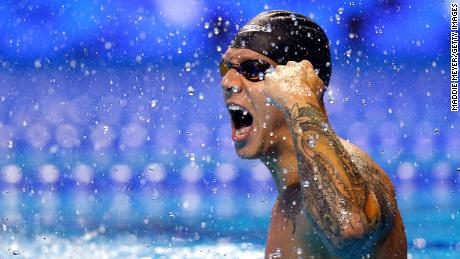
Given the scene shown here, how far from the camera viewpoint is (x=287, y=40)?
2545 millimetres

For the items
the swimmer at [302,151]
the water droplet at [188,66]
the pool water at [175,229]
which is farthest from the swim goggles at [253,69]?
the water droplet at [188,66]

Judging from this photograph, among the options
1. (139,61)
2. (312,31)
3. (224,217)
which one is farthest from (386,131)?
(312,31)

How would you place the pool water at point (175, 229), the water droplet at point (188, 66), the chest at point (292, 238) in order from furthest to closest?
1. the water droplet at point (188, 66)
2. the pool water at point (175, 229)
3. the chest at point (292, 238)

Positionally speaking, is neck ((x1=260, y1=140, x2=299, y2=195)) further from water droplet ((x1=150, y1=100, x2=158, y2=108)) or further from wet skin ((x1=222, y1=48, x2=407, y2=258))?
water droplet ((x1=150, y1=100, x2=158, y2=108))

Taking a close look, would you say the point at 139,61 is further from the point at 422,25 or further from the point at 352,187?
the point at 352,187

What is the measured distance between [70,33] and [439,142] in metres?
5.62

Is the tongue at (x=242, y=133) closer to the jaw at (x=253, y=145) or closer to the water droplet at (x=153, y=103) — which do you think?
the jaw at (x=253, y=145)

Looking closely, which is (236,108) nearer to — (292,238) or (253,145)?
(253,145)

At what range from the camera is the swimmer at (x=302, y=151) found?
2.01 metres

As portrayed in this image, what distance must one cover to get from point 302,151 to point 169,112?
29.7 ft

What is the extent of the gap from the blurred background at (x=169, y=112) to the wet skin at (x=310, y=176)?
279 inches

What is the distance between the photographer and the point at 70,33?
10891 mm

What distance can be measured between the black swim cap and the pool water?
551 cm

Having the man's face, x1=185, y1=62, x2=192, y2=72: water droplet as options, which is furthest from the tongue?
x1=185, y1=62, x2=192, y2=72: water droplet
